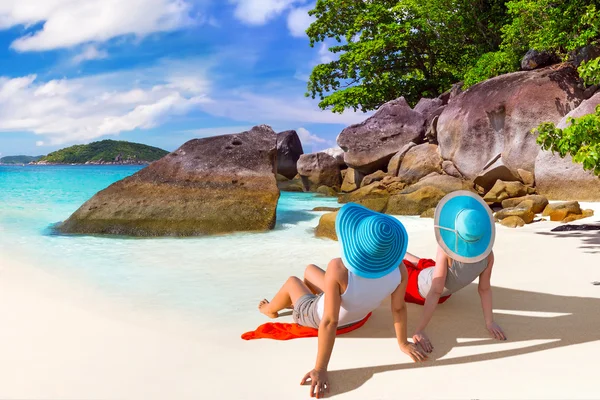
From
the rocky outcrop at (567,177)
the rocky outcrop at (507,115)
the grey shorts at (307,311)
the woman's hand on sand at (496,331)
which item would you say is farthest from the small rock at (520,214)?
the grey shorts at (307,311)

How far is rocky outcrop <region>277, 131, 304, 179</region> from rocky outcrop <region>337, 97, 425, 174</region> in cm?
691

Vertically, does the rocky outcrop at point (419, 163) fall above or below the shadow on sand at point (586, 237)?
above

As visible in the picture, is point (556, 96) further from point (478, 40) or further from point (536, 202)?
point (478, 40)

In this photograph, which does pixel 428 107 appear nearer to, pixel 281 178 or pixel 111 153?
pixel 281 178

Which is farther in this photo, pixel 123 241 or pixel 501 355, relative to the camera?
pixel 123 241

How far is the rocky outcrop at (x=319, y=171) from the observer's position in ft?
78.6

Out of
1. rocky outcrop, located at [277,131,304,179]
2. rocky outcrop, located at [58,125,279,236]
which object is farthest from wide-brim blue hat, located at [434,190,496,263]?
rocky outcrop, located at [277,131,304,179]

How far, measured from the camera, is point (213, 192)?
10836 millimetres

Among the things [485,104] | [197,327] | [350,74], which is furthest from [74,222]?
[350,74]

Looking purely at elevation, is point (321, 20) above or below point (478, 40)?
above

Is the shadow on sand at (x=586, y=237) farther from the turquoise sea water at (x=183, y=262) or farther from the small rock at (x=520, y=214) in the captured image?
the turquoise sea water at (x=183, y=262)

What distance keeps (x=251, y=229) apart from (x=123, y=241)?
2.29m

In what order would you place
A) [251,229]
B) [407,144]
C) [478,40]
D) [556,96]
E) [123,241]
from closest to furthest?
[123,241] → [251,229] → [556,96] → [407,144] → [478,40]

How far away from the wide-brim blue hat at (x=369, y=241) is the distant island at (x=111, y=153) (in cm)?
9156
